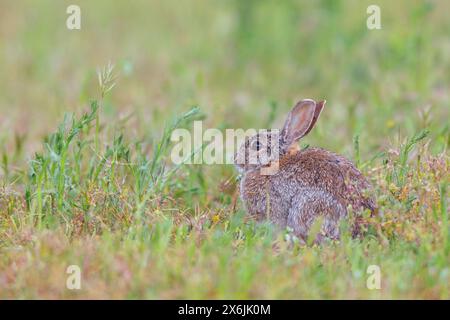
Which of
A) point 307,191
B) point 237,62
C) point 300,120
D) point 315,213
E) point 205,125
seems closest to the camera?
point 315,213

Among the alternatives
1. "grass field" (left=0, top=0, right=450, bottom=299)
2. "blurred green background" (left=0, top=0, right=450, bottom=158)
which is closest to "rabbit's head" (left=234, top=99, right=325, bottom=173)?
"grass field" (left=0, top=0, right=450, bottom=299)

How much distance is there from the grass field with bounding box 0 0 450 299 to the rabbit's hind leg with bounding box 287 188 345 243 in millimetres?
200

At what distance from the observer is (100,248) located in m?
4.71

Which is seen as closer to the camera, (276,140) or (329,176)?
(329,176)

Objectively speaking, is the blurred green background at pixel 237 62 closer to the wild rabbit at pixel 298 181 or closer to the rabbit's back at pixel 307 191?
the wild rabbit at pixel 298 181

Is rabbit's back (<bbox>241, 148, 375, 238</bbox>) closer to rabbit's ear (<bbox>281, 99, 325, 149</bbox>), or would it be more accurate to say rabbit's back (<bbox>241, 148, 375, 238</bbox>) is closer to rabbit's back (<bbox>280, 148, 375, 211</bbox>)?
rabbit's back (<bbox>280, 148, 375, 211</bbox>)

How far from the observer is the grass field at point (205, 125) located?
450 cm

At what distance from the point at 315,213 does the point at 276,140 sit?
0.76m

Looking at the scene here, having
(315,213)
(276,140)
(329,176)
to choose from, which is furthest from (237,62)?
(315,213)

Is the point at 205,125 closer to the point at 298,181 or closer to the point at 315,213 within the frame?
the point at 298,181

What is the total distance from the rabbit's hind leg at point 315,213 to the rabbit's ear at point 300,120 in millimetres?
545

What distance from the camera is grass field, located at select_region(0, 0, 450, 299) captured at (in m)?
4.50

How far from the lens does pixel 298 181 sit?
5.43m
